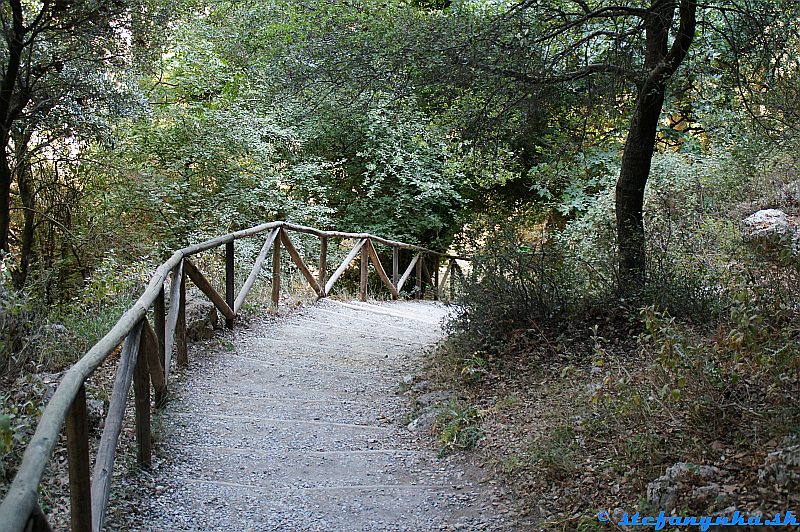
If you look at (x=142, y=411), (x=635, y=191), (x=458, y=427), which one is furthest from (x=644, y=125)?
(x=142, y=411)

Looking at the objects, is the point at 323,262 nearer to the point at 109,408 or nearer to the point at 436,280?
the point at 436,280

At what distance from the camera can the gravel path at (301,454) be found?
378 centimetres

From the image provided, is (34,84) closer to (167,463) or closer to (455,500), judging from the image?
(167,463)

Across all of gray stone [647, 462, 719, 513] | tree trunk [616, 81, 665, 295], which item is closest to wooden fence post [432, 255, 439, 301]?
tree trunk [616, 81, 665, 295]

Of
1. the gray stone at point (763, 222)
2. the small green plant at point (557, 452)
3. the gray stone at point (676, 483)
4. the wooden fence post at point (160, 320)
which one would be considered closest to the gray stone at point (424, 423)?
the small green plant at point (557, 452)

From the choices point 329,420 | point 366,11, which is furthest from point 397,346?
point 366,11

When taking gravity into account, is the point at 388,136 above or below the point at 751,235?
above

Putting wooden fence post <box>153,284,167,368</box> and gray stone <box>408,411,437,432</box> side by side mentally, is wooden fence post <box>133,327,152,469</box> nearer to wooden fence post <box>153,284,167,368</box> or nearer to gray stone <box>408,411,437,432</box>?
wooden fence post <box>153,284,167,368</box>

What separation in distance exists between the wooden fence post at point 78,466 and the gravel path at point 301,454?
0.72 m

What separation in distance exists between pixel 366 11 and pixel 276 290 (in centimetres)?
375

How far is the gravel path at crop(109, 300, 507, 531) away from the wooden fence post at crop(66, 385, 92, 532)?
0.72 meters

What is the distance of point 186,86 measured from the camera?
13.4 meters

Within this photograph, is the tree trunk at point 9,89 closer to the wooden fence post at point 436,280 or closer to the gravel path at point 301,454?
the gravel path at point 301,454

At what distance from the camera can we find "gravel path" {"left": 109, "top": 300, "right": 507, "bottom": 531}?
3779 mm
